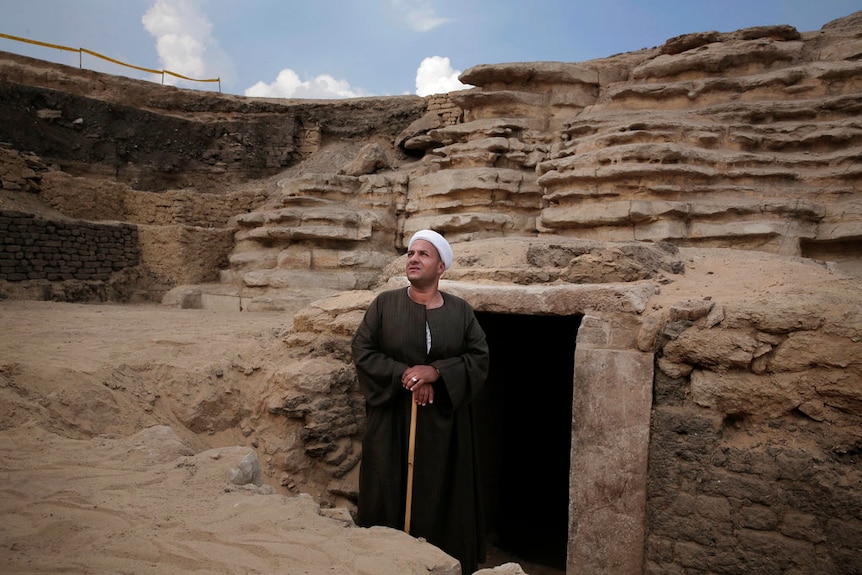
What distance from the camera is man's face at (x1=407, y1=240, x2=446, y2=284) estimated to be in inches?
135

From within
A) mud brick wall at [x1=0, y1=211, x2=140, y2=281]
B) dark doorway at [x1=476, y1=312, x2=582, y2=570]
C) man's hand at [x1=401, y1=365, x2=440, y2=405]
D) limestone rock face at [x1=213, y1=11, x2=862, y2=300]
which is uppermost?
limestone rock face at [x1=213, y1=11, x2=862, y2=300]

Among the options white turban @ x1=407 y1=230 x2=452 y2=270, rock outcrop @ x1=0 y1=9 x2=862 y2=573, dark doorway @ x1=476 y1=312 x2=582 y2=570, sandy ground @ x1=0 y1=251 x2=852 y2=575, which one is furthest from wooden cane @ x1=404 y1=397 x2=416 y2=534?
dark doorway @ x1=476 y1=312 x2=582 y2=570

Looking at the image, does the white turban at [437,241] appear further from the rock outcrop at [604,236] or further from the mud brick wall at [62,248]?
the mud brick wall at [62,248]

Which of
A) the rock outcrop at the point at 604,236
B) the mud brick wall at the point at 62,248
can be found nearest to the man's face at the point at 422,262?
the rock outcrop at the point at 604,236

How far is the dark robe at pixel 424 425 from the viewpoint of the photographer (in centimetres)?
339

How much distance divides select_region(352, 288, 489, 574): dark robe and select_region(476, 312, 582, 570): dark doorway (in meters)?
1.92

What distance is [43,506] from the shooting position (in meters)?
2.45

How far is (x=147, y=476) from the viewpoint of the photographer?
297 centimetres

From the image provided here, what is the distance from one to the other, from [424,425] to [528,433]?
4212mm

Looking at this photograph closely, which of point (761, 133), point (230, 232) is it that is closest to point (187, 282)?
point (230, 232)

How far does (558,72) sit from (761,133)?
13.7 ft

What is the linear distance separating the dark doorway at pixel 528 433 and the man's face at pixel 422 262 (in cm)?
229

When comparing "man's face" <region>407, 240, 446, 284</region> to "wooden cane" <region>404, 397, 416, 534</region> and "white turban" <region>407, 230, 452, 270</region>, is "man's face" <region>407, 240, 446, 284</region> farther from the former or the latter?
"wooden cane" <region>404, 397, 416, 534</region>

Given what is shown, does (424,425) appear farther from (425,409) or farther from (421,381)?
(421,381)
